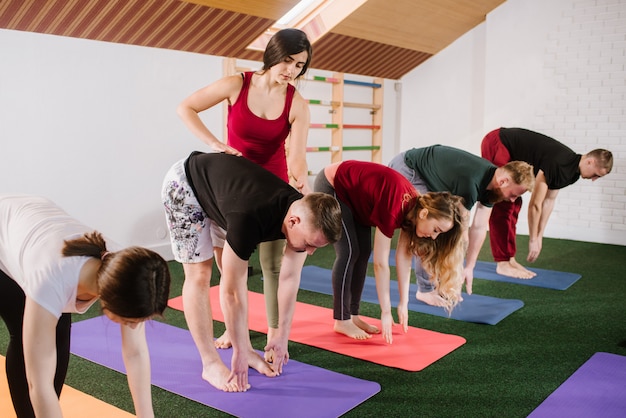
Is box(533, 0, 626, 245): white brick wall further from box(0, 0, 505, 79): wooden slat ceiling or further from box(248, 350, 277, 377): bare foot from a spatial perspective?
box(248, 350, 277, 377): bare foot

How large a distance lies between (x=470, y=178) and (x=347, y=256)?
0.87 meters

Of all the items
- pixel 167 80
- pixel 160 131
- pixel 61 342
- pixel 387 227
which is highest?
pixel 167 80

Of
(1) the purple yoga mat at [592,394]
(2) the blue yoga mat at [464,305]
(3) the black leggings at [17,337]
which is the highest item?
(3) the black leggings at [17,337]

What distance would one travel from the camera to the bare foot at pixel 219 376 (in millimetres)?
2318

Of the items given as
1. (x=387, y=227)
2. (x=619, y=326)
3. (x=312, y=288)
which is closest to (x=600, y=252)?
(x=619, y=326)

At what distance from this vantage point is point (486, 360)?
2727mm

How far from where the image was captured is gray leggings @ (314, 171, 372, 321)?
9.27 ft

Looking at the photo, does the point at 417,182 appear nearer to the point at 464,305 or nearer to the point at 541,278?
the point at 464,305

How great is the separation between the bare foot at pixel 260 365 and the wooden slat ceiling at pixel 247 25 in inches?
102

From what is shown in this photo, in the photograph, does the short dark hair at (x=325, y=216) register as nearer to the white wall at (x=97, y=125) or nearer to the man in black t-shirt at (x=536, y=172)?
the man in black t-shirt at (x=536, y=172)

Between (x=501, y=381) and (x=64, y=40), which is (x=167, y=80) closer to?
(x=64, y=40)

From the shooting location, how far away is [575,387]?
2.42 meters

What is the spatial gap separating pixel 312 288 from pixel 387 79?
150 inches

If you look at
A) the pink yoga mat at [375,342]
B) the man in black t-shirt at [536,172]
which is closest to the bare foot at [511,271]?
the man in black t-shirt at [536,172]
